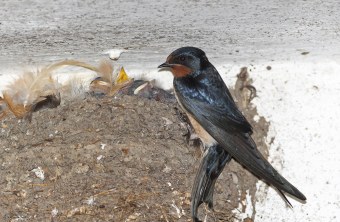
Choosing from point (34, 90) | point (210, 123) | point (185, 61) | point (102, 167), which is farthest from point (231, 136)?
point (34, 90)

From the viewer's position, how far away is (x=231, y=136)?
8.71ft

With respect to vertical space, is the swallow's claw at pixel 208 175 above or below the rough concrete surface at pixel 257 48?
below

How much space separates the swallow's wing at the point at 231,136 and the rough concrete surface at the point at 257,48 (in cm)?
Answer: 23

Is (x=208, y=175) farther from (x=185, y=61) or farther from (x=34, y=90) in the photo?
(x=34, y=90)

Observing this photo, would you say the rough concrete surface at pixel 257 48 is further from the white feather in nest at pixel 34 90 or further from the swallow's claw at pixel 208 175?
the swallow's claw at pixel 208 175

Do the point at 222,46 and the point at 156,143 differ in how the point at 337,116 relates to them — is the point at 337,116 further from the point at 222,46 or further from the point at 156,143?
the point at 156,143

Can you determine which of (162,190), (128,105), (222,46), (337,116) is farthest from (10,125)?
(337,116)

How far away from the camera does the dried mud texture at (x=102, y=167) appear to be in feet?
8.39

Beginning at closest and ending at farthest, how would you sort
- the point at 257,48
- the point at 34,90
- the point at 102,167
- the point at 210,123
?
1. the point at 102,167
2. the point at 210,123
3. the point at 257,48
4. the point at 34,90

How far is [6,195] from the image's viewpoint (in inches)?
101

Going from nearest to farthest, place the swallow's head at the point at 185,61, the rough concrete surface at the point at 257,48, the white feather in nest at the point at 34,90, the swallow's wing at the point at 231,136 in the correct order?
1. the rough concrete surface at the point at 257,48
2. the swallow's wing at the point at 231,136
3. the swallow's head at the point at 185,61
4. the white feather in nest at the point at 34,90

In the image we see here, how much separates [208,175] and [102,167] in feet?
1.26

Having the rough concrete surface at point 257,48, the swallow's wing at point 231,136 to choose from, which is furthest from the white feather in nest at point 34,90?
the swallow's wing at point 231,136

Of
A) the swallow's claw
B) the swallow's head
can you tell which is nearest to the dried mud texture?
the swallow's claw
